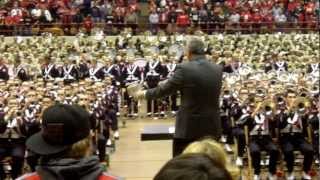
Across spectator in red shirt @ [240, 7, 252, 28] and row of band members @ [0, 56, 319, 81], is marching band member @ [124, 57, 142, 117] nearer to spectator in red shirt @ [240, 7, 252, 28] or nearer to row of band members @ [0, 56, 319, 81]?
row of band members @ [0, 56, 319, 81]

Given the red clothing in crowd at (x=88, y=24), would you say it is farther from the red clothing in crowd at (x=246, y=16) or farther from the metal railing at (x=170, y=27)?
the red clothing in crowd at (x=246, y=16)

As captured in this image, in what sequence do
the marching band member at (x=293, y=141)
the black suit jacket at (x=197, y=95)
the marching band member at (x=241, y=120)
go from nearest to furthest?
the black suit jacket at (x=197, y=95) → the marching band member at (x=293, y=141) → the marching band member at (x=241, y=120)

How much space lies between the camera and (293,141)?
10.8m

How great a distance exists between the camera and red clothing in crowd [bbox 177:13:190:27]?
28.2 m

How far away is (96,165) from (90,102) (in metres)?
9.31

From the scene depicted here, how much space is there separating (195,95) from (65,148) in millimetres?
3103

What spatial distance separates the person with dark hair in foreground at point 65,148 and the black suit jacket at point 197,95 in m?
2.92

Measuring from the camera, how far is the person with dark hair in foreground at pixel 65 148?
Result: 113 inches

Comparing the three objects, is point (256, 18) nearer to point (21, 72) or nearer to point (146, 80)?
point (146, 80)

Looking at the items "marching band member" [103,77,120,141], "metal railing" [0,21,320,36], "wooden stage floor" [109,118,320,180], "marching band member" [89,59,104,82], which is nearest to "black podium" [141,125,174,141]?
"wooden stage floor" [109,118,320,180]

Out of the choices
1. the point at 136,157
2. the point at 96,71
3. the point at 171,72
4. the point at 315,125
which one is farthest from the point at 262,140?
the point at 96,71

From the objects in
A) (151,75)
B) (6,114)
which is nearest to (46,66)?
(151,75)

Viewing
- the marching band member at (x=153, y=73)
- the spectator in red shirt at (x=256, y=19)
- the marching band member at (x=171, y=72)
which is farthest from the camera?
the spectator in red shirt at (x=256, y=19)

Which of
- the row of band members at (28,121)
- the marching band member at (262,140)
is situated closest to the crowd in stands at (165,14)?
the row of band members at (28,121)
